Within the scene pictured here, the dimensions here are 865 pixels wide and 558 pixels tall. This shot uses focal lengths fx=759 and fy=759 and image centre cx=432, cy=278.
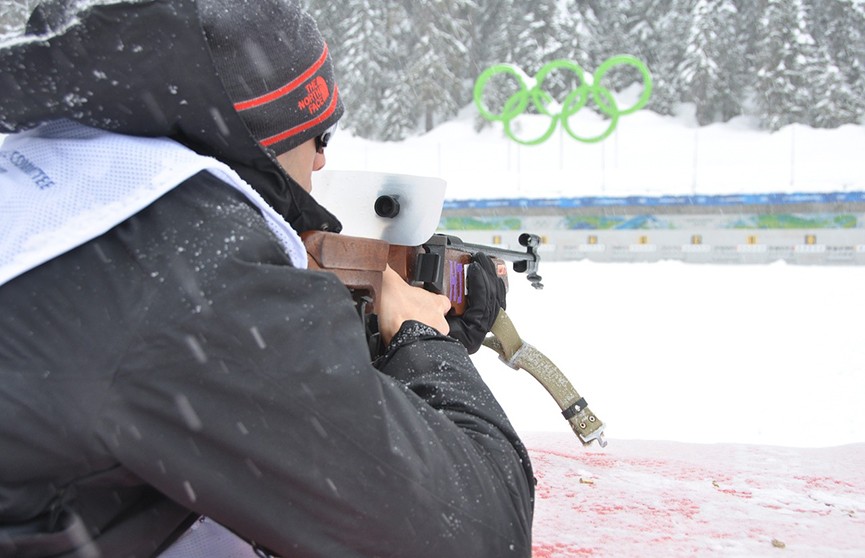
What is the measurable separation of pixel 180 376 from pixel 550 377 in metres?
1.86

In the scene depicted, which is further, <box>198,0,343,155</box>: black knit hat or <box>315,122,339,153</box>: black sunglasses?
<box>315,122,339,153</box>: black sunglasses

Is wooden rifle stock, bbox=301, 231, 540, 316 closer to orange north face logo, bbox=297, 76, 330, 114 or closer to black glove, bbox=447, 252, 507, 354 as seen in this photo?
black glove, bbox=447, 252, 507, 354

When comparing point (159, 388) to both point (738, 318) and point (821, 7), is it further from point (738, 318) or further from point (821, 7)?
point (821, 7)

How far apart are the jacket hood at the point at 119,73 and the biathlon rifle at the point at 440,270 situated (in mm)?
571

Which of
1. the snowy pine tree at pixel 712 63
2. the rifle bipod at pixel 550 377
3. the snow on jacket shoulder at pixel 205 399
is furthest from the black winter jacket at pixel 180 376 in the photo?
the snowy pine tree at pixel 712 63

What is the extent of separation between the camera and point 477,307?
2271 millimetres

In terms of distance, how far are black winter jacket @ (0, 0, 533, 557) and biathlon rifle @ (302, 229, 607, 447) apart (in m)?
0.55

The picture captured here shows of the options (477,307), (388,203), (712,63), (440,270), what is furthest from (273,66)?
(712,63)

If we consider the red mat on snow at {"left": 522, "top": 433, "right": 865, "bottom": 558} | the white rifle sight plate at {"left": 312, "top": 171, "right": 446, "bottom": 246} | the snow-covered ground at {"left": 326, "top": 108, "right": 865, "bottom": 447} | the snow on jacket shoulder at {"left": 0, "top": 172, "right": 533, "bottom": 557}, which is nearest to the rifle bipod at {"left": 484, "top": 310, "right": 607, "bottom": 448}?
the red mat on snow at {"left": 522, "top": 433, "right": 865, "bottom": 558}

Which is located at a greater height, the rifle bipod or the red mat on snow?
the rifle bipod

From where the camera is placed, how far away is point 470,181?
27031 millimetres

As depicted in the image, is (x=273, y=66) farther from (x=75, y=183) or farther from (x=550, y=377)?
(x=550, y=377)

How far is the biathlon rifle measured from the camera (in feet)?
5.03

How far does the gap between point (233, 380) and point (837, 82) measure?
38224 millimetres
